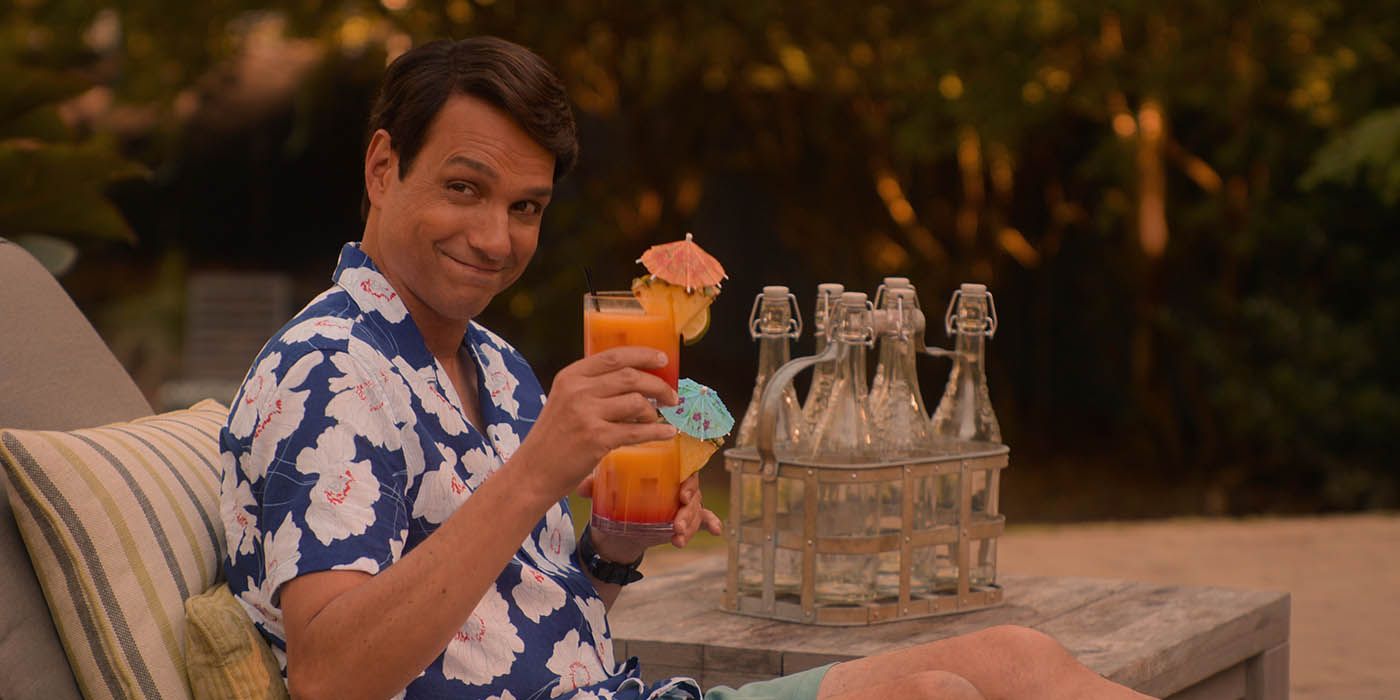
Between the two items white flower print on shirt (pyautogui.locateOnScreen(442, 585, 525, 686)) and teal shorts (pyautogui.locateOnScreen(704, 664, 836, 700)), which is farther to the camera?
teal shorts (pyautogui.locateOnScreen(704, 664, 836, 700))

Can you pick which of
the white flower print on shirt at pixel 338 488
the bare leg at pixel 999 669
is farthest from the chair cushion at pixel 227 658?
the bare leg at pixel 999 669

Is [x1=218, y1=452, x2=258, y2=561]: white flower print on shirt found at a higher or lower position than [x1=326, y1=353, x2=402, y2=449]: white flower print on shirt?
lower

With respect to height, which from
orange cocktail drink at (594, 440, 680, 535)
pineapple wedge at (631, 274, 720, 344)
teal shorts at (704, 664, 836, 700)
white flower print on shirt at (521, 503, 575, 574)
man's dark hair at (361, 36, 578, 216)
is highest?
man's dark hair at (361, 36, 578, 216)

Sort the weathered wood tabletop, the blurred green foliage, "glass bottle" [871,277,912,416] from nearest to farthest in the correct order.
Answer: the weathered wood tabletop → "glass bottle" [871,277,912,416] → the blurred green foliage

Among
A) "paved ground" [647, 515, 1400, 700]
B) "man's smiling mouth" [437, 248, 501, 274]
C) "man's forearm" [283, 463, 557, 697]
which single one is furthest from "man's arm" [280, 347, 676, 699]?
"paved ground" [647, 515, 1400, 700]

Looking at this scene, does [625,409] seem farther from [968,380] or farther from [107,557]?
[968,380]

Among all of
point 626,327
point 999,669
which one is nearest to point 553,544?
point 626,327

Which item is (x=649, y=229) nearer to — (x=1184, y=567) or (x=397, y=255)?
(x=1184, y=567)

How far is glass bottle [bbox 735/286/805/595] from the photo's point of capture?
266 centimetres

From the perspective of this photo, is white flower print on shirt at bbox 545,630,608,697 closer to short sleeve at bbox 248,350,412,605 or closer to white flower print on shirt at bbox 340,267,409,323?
short sleeve at bbox 248,350,412,605

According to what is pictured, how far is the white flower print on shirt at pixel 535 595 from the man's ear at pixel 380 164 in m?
0.51

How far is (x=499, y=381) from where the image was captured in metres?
2.18

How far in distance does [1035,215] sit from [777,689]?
29.5ft

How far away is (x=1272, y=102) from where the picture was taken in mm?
9359
